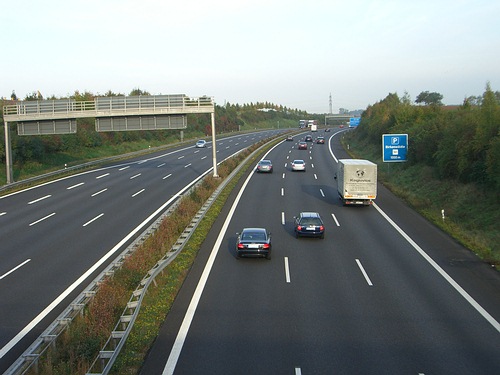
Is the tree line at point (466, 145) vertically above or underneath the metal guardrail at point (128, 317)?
above

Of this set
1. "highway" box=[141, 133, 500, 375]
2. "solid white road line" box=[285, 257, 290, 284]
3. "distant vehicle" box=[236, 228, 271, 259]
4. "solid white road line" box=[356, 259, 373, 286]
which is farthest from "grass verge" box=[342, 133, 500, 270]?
"distant vehicle" box=[236, 228, 271, 259]

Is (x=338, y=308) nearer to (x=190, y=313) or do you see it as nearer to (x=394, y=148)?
(x=190, y=313)

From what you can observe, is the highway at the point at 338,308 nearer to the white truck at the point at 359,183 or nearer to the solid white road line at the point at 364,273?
the solid white road line at the point at 364,273

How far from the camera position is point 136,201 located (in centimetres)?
3788

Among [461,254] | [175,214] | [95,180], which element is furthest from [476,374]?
[95,180]

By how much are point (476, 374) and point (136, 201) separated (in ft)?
96.2

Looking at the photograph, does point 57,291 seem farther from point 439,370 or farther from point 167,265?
point 439,370

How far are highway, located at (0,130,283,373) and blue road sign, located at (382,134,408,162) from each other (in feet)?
58.8

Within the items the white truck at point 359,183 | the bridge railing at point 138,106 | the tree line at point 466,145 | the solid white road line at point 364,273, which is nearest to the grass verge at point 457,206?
the tree line at point 466,145

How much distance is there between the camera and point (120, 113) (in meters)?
46.5

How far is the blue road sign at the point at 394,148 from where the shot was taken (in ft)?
143

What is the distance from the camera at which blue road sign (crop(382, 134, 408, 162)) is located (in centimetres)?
4372

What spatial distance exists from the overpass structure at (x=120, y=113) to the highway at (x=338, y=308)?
19.8 m

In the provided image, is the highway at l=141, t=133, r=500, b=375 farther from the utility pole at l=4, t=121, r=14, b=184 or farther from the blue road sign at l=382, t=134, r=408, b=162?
the utility pole at l=4, t=121, r=14, b=184
